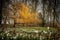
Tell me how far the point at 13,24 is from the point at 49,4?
4.57 ft

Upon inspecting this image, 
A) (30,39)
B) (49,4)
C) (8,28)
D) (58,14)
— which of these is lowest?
(30,39)

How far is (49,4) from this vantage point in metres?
4.43

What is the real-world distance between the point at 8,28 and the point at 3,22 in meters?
0.27

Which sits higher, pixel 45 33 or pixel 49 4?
pixel 49 4

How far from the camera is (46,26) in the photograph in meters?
4.37

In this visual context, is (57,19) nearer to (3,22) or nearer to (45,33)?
(45,33)

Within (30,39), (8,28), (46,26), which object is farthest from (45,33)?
(8,28)

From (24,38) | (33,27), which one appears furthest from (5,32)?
(33,27)

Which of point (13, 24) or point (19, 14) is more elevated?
point (19, 14)

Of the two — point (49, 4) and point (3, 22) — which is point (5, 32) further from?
point (49, 4)

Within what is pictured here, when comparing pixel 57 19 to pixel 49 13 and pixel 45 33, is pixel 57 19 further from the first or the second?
pixel 45 33

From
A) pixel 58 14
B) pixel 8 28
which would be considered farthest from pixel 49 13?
pixel 8 28

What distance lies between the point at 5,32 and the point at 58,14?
1.87m

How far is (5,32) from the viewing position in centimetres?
429
